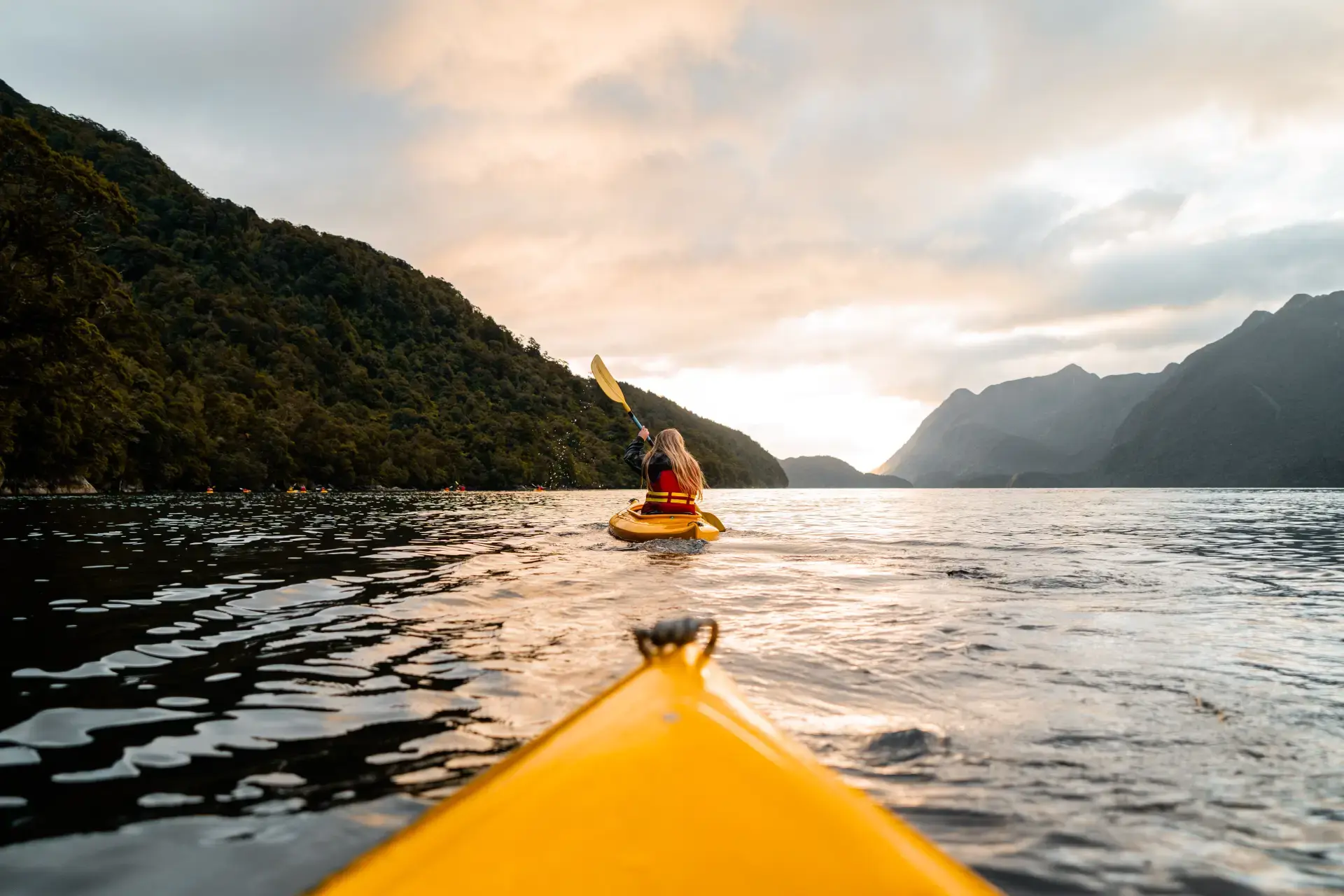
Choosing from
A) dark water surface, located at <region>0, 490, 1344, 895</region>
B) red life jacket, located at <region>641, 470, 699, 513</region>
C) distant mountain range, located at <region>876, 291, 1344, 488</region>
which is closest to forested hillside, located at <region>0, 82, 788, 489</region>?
dark water surface, located at <region>0, 490, 1344, 895</region>

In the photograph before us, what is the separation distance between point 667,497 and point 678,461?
2.54 ft

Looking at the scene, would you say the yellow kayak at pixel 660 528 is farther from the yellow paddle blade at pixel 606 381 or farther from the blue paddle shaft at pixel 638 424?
the yellow paddle blade at pixel 606 381

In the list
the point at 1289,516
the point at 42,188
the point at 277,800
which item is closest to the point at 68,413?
the point at 42,188

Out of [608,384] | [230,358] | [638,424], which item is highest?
[230,358]

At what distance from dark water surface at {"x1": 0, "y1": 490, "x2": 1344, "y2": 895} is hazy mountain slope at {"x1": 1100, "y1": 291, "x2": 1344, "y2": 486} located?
165079 millimetres

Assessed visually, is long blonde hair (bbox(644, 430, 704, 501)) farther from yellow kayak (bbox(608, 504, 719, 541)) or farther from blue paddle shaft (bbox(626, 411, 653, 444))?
blue paddle shaft (bbox(626, 411, 653, 444))

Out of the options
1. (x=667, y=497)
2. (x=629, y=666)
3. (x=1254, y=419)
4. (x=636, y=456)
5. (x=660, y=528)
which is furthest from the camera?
(x=1254, y=419)

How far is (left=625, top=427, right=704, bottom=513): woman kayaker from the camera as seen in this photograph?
13.2 meters

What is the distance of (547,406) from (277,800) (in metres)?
108

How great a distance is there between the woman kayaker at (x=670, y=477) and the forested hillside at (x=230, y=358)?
21.7 m

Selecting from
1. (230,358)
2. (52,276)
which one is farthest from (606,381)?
(230,358)

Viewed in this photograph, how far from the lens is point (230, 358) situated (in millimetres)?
70125

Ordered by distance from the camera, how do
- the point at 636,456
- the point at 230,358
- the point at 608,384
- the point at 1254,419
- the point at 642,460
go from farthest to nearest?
1. the point at 1254,419
2. the point at 230,358
3. the point at 608,384
4. the point at 636,456
5. the point at 642,460

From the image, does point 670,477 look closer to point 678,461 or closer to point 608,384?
point 678,461
